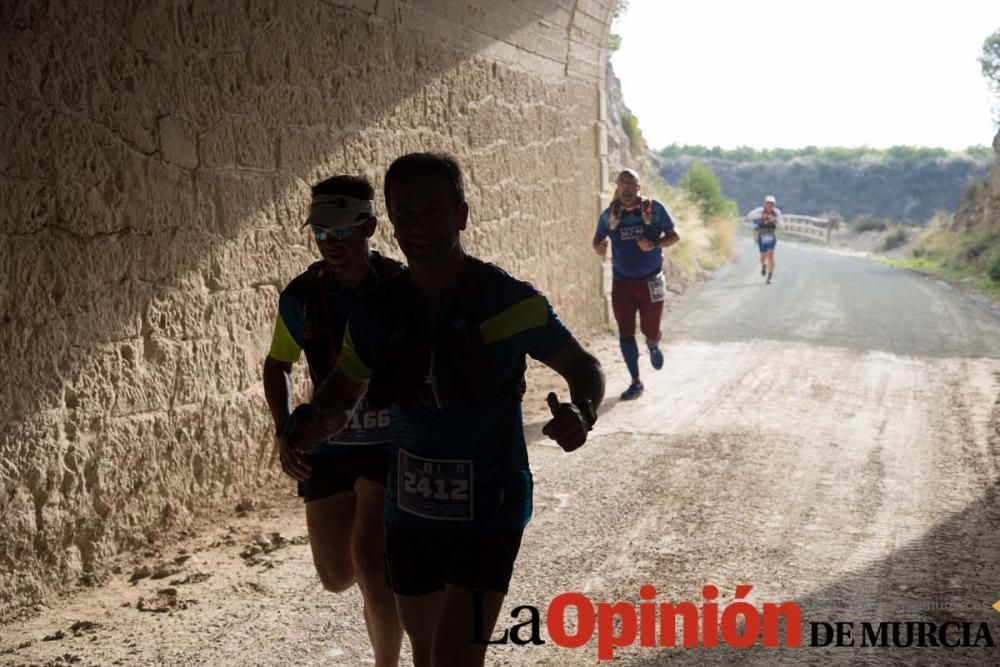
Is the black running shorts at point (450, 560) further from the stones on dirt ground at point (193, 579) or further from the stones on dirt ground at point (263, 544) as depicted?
the stones on dirt ground at point (263, 544)

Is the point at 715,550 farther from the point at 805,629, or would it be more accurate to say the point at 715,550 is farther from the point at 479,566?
the point at 479,566

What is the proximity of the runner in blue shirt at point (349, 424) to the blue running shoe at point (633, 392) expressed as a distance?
5.42 metres

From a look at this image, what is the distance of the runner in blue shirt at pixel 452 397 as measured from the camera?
8.35 feet

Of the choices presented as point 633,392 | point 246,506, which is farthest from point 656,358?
point 246,506

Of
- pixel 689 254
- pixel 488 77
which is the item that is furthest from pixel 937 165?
pixel 488 77

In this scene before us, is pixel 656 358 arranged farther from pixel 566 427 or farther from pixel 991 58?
pixel 991 58

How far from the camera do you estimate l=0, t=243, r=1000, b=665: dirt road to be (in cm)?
400

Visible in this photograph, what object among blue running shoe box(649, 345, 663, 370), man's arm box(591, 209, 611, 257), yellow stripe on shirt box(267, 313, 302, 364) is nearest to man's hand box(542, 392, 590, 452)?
yellow stripe on shirt box(267, 313, 302, 364)

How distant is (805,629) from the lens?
393 centimetres

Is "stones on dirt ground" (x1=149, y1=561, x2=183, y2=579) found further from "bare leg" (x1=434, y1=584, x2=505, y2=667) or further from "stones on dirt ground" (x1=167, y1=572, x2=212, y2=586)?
"bare leg" (x1=434, y1=584, x2=505, y2=667)

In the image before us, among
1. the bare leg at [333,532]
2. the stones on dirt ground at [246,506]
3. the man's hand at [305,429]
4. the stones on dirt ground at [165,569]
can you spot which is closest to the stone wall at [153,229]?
the stones on dirt ground at [246,506]

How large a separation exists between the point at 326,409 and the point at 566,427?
26.9 inches

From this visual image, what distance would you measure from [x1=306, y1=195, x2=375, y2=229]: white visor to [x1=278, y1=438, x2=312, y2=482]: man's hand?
2.61 feet

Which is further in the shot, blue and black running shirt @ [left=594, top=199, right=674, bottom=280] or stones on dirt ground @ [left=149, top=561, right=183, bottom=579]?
blue and black running shirt @ [left=594, top=199, right=674, bottom=280]
